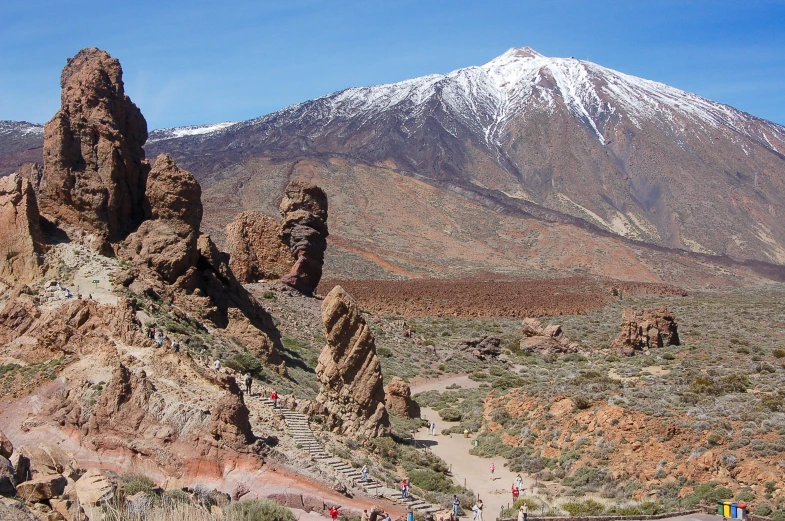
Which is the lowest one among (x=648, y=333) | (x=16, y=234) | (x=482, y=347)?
(x=482, y=347)

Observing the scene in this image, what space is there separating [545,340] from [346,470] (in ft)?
89.8

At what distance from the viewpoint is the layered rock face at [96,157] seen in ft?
85.3

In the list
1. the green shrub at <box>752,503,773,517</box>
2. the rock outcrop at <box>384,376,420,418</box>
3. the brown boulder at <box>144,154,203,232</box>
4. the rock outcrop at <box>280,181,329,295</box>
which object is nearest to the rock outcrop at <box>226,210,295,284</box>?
the rock outcrop at <box>280,181,329,295</box>

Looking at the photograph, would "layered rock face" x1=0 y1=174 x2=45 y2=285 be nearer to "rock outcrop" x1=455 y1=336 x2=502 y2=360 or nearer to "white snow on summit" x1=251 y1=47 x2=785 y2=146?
"rock outcrop" x1=455 y1=336 x2=502 y2=360

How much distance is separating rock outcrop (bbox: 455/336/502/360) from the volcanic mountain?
119 feet

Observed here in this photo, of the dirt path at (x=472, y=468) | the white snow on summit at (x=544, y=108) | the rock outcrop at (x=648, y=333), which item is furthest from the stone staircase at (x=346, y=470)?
the white snow on summit at (x=544, y=108)

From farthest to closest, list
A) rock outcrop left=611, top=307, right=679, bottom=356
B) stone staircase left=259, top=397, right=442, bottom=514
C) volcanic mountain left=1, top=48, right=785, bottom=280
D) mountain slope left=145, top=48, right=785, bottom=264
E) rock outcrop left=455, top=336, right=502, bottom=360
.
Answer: mountain slope left=145, top=48, right=785, bottom=264, volcanic mountain left=1, top=48, right=785, bottom=280, rock outcrop left=455, top=336, right=502, bottom=360, rock outcrop left=611, top=307, right=679, bottom=356, stone staircase left=259, top=397, right=442, bottom=514

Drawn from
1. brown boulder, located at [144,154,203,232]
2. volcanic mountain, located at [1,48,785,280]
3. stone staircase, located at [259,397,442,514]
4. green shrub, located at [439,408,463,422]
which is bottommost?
green shrub, located at [439,408,463,422]

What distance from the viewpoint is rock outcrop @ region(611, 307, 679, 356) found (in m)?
41.1

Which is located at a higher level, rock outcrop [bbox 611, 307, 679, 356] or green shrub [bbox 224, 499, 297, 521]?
rock outcrop [bbox 611, 307, 679, 356]

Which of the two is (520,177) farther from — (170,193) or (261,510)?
(261,510)

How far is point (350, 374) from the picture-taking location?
2194 centimetres

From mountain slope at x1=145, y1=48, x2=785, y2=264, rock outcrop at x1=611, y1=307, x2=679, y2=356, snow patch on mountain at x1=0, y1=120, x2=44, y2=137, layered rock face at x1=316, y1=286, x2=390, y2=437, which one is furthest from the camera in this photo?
snow patch on mountain at x1=0, y1=120, x2=44, y2=137

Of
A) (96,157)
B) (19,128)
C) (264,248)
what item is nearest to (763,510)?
(96,157)
